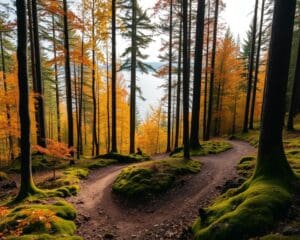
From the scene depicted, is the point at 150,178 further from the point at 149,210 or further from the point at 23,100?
the point at 23,100

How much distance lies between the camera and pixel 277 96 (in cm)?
683

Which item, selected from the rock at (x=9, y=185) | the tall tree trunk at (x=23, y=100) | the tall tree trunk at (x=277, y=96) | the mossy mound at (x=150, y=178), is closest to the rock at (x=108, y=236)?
the mossy mound at (x=150, y=178)

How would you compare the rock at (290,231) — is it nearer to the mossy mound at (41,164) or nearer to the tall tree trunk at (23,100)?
the tall tree trunk at (23,100)

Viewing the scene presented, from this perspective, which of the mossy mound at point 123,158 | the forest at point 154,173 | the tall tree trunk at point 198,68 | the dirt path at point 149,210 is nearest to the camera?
the forest at point 154,173

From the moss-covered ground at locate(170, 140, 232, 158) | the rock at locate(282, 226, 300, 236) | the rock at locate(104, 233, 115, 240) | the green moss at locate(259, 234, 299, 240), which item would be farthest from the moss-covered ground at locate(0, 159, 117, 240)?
the moss-covered ground at locate(170, 140, 232, 158)

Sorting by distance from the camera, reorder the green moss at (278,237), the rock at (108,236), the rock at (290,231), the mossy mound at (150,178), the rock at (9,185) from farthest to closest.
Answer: the rock at (9,185), the mossy mound at (150,178), the rock at (108,236), the rock at (290,231), the green moss at (278,237)

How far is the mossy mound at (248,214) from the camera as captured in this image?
16.8ft

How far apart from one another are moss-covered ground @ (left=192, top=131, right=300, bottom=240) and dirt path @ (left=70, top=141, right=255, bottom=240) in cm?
142

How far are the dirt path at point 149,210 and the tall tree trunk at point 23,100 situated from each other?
1.85m

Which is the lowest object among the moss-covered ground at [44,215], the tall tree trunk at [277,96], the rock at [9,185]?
the rock at [9,185]

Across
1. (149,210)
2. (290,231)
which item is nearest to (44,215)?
(149,210)

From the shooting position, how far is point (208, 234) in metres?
5.52

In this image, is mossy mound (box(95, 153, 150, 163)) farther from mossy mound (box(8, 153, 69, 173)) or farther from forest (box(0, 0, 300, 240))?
mossy mound (box(8, 153, 69, 173))

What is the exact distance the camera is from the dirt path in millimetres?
7551
